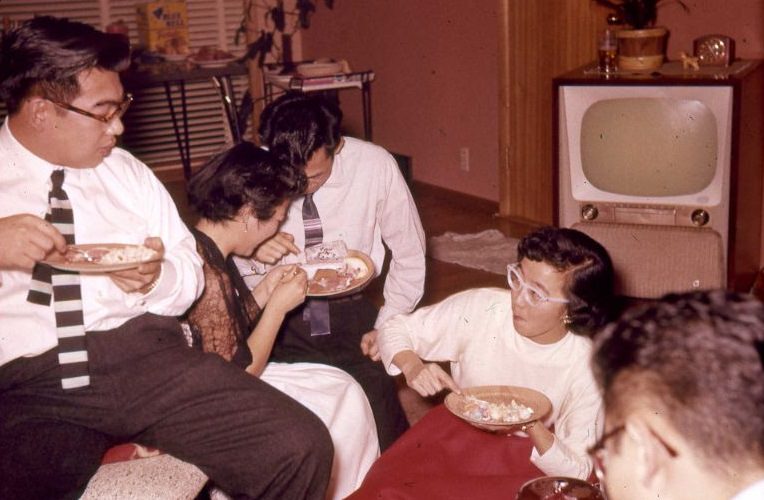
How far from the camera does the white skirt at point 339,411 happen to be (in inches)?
98.9

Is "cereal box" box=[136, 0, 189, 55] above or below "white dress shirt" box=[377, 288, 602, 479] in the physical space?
above

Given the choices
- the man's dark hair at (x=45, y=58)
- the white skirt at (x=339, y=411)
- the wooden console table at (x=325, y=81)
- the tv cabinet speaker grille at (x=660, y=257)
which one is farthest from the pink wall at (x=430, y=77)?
the man's dark hair at (x=45, y=58)

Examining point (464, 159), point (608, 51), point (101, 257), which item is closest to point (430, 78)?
point (464, 159)

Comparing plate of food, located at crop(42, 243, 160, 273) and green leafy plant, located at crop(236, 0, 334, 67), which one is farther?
green leafy plant, located at crop(236, 0, 334, 67)

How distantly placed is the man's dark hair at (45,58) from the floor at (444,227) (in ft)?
5.73

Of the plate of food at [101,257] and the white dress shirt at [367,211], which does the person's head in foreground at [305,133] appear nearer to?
the white dress shirt at [367,211]

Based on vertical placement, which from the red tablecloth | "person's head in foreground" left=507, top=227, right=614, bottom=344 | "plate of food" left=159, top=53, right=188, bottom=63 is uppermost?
"plate of food" left=159, top=53, right=188, bottom=63

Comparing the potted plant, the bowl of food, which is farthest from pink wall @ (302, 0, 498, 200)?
the bowl of food

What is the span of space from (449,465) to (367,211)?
1.25m

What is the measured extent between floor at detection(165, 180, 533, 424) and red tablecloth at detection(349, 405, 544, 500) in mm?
1270

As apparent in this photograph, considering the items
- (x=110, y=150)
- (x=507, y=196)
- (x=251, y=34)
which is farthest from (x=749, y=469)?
(x=251, y=34)

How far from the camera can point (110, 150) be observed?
89.0 inches

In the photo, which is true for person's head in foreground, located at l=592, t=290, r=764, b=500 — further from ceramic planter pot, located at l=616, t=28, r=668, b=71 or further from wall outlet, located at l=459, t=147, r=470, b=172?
wall outlet, located at l=459, t=147, r=470, b=172

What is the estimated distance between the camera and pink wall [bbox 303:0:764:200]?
216 inches
